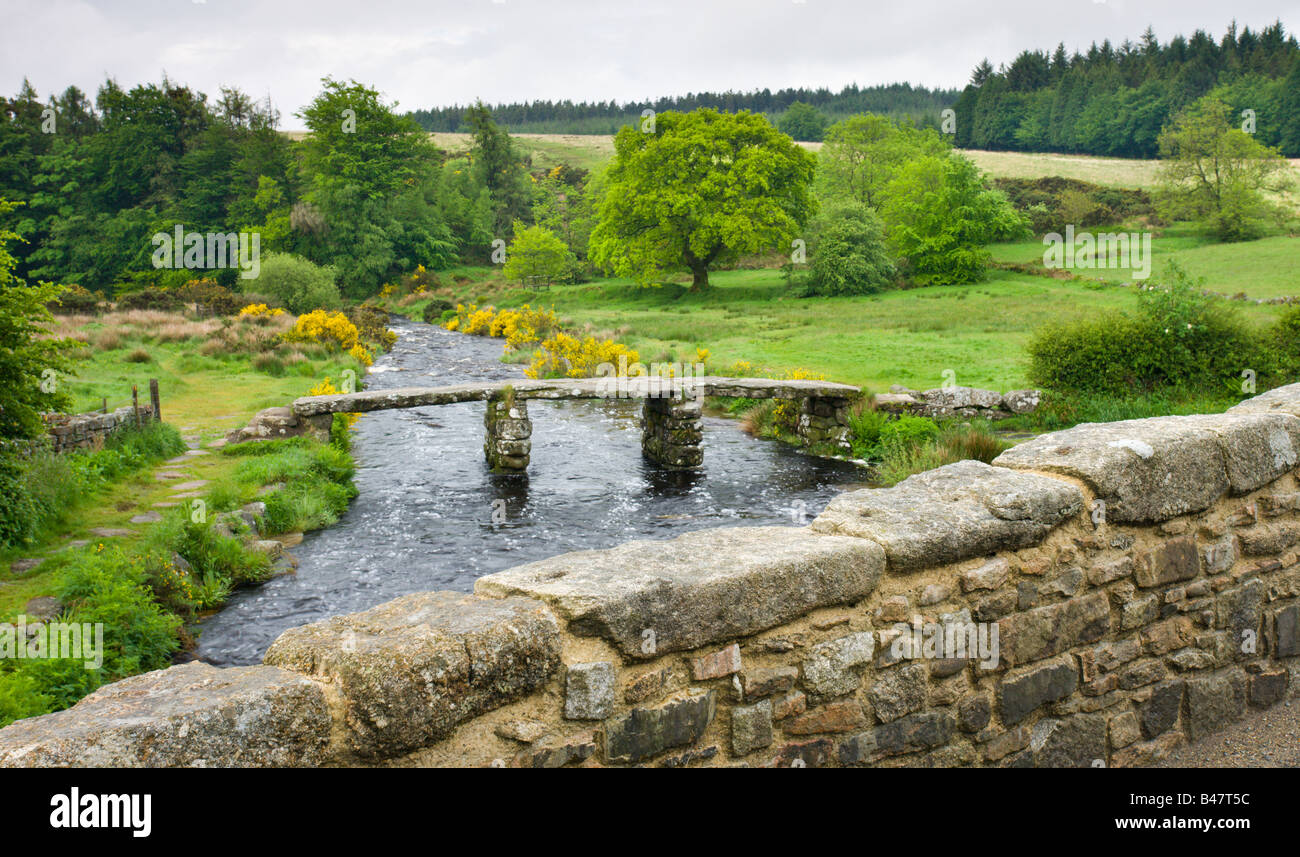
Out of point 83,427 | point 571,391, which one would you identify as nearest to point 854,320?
point 571,391

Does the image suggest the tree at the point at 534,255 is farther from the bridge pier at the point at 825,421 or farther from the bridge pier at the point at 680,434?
the bridge pier at the point at 680,434

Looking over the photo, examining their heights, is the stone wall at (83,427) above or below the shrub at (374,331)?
below

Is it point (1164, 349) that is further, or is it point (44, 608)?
point (1164, 349)

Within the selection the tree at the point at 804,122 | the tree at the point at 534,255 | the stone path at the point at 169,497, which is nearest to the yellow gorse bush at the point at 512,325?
the tree at the point at 534,255

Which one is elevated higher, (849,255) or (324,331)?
(849,255)

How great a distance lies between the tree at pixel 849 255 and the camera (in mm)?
39562

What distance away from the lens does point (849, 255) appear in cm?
4000

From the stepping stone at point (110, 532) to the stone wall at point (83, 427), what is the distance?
83.3 inches

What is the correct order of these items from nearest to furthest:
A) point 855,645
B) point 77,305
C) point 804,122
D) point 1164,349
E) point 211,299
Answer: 1. point 855,645
2. point 1164,349
3. point 77,305
4. point 211,299
5. point 804,122

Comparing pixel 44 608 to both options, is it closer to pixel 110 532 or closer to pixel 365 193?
pixel 110 532

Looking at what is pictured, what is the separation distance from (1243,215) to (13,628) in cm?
5315

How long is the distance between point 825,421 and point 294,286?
2686 centimetres

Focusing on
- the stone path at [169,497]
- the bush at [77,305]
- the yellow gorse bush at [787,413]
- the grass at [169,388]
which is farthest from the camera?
the bush at [77,305]
